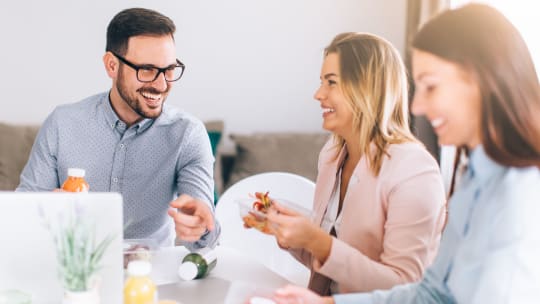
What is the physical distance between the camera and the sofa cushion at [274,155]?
328 cm

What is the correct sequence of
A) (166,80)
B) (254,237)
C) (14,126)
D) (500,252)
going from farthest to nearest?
1. (14,126)
2. (254,237)
3. (166,80)
4. (500,252)

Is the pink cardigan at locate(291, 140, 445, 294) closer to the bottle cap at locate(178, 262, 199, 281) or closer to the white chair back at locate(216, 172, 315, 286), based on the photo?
the bottle cap at locate(178, 262, 199, 281)

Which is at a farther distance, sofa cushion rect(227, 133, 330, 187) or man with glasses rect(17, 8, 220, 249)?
sofa cushion rect(227, 133, 330, 187)

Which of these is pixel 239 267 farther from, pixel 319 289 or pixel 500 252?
pixel 500 252

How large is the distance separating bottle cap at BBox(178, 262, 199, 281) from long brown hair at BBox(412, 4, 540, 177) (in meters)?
0.72

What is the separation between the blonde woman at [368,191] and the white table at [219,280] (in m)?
0.10

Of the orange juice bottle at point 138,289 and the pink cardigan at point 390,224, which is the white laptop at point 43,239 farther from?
the pink cardigan at point 390,224

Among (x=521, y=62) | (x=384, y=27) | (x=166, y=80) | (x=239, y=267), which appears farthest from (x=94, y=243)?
(x=384, y=27)

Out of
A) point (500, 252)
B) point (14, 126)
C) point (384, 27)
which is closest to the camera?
point (500, 252)

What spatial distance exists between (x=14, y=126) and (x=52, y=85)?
31 cm

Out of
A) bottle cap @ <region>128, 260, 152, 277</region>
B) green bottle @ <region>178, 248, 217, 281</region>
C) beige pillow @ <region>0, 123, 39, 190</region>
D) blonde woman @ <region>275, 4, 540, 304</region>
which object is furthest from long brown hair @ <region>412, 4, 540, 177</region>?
beige pillow @ <region>0, 123, 39, 190</region>

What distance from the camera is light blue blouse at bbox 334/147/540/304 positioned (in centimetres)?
92

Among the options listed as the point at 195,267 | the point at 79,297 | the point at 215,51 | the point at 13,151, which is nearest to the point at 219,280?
the point at 195,267

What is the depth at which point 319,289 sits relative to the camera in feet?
5.12
